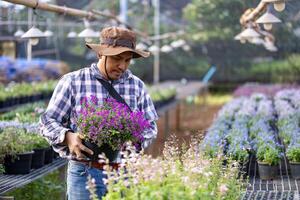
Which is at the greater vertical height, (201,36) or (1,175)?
(201,36)

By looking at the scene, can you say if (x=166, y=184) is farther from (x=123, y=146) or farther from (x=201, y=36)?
(x=201, y=36)

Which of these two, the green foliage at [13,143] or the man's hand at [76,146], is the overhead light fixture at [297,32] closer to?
the green foliage at [13,143]

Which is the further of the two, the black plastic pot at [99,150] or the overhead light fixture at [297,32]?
the overhead light fixture at [297,32]

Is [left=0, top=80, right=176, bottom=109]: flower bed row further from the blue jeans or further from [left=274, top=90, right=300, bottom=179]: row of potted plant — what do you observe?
the blue jeans

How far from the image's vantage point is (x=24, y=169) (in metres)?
5.66

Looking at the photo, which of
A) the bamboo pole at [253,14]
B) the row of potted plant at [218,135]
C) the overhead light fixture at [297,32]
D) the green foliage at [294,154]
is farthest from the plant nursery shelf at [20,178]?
the overhead light fixture at [297,32]

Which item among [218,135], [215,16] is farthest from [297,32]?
[218,135]

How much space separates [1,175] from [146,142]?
222cm


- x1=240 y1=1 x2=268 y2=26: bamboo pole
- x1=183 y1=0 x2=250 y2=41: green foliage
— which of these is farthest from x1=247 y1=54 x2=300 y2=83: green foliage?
x1=240 y1=1 x2=268 y2=26: bamboo pole

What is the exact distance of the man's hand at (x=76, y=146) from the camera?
3.45 m

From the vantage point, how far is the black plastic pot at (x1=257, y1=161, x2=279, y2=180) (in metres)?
5.53

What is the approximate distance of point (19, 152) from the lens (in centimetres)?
565

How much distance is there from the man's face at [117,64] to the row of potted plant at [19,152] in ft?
6.63

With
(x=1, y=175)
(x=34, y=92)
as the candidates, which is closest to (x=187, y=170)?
(x=1, y=175)
